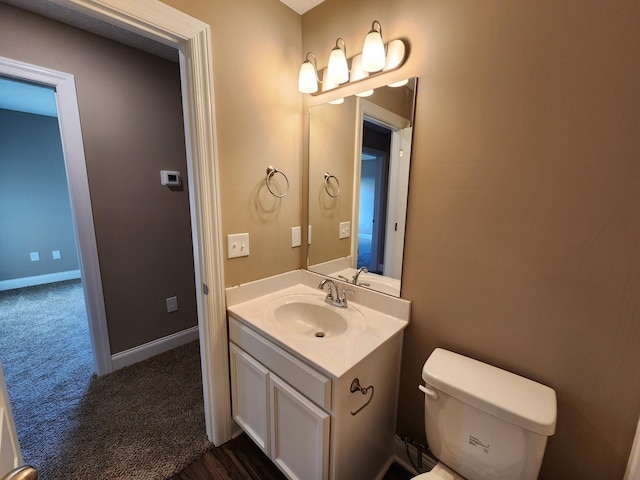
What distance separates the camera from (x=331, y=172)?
162cm

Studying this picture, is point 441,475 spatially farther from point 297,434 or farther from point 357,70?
point 357,70

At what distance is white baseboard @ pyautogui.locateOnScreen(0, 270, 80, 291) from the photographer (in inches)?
147

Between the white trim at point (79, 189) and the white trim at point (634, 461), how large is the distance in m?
2.78

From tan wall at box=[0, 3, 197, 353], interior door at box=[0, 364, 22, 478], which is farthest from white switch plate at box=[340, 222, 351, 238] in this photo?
tan wall at box=[0, 3, 197, 353]

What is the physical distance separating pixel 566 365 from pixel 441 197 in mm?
743

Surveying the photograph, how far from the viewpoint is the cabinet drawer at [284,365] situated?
997 mm

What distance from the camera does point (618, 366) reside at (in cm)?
87

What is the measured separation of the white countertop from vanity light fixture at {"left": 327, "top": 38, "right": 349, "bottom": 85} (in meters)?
1.08

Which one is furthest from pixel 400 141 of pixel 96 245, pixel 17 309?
pixel 17 309

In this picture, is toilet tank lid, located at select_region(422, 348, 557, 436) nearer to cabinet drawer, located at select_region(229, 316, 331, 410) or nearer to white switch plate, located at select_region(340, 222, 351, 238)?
cabinet drawer, located at select_region(229, 316, 331, 410)

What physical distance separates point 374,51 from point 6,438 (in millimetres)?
1699

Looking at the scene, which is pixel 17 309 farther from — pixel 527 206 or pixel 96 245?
pixel 527 206

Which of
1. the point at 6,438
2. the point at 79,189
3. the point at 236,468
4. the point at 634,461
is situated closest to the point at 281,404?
the point at 236,468

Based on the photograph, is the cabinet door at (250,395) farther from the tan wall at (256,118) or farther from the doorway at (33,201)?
the doorway at (33,201)
